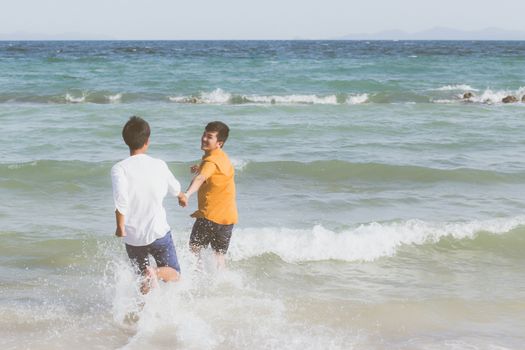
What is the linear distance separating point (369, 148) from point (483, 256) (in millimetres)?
6110

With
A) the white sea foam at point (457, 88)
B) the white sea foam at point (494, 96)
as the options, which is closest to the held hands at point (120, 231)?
the white sea foam at point (494, 96)

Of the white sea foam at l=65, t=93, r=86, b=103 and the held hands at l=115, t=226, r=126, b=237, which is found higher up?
the held hands at l=115, t=226, r=126, b=237

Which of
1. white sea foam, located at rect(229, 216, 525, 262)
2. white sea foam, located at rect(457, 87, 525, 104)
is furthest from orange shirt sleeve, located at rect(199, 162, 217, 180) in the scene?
white sea foam, located at rect(457, 87, 525, 104)

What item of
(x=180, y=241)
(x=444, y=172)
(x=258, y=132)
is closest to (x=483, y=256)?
(x=180, y=241)

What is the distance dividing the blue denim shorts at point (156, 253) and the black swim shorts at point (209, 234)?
2.42 feet

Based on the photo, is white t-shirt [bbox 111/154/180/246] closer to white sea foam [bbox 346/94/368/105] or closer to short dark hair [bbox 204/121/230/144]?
short dark hair [bbox 204/121/230/144]

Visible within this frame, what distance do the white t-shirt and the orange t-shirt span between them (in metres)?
0.79

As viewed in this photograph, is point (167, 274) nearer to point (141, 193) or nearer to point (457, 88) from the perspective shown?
point (141, 193)

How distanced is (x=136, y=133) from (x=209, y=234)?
1.38 m

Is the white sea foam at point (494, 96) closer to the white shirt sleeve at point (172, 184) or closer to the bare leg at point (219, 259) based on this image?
the bare leg at point (219, 259)

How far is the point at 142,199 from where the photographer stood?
15.0 ft

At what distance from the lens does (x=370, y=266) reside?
671cm

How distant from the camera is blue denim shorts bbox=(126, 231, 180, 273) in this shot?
4746 millimetres

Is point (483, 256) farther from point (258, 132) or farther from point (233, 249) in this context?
point (258, 132)
